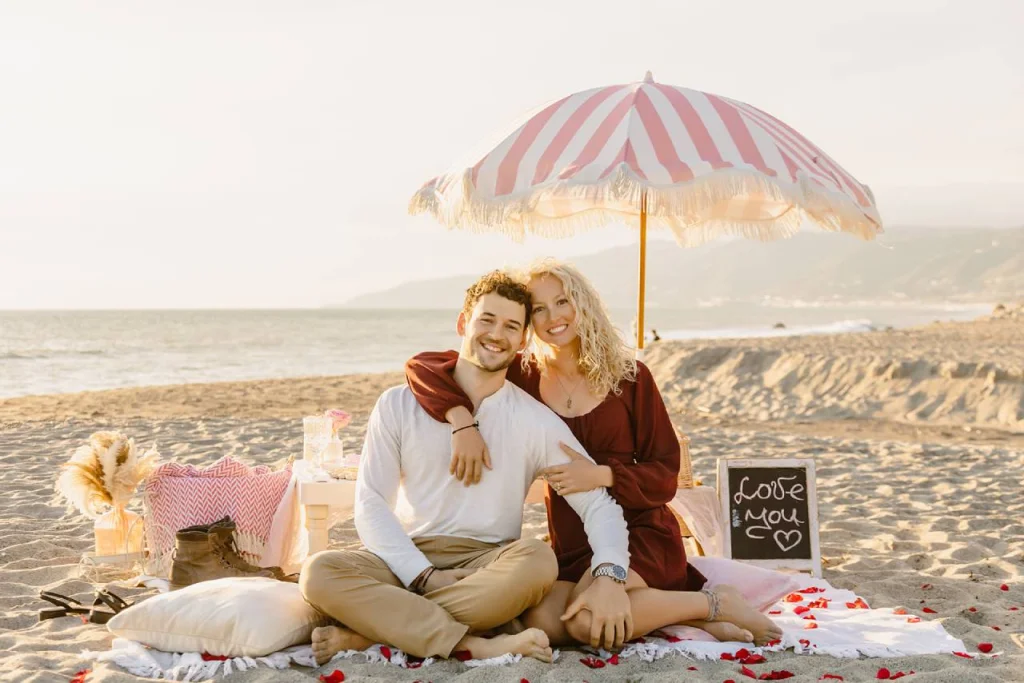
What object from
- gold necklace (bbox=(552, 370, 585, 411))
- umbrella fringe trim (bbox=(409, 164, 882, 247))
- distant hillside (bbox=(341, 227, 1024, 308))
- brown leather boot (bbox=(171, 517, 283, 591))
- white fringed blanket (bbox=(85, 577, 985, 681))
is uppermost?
distant hillside (bbox=(341, 227, 1024, 308))

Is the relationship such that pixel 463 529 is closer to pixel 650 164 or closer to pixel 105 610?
pixel 105 610

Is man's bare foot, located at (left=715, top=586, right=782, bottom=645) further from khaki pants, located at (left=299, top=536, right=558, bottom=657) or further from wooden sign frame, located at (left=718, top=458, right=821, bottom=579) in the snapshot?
wooden sign frame, located at (left=718, top=458, right=821, bottom=579)

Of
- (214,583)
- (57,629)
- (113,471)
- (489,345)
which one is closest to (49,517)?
(113,471)

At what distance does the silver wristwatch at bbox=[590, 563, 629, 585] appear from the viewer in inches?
128

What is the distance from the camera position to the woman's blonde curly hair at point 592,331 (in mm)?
3596

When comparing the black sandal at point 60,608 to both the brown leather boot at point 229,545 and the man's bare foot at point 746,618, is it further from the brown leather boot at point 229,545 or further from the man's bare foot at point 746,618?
the man's bare foot at point 746,618

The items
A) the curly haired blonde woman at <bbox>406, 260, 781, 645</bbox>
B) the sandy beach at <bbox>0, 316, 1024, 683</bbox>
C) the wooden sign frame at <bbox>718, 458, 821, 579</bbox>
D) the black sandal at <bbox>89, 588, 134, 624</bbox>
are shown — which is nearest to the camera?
the sandy beach at <bbox>0, 316, 1024, 683</bbox>

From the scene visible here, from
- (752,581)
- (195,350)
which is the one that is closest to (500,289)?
(752,581)

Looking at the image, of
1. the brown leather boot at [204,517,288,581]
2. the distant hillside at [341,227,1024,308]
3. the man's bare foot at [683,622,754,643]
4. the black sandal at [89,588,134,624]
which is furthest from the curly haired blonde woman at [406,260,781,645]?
the distant hillside at [341,227,1024,308]

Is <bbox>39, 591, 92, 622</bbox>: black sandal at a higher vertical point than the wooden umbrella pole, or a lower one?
lower

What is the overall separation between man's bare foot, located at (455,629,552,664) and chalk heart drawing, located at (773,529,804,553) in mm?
1853

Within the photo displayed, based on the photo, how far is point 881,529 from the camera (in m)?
5.52

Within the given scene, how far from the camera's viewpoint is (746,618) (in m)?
3.47

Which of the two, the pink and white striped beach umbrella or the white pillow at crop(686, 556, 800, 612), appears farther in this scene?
the white pillow at crop(686, 556, 800, 612)
